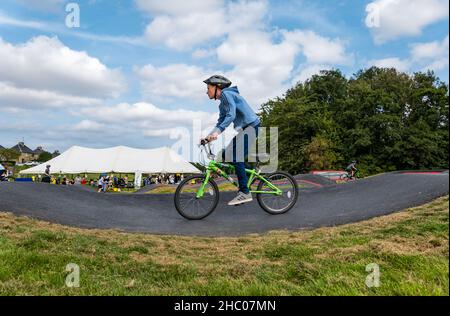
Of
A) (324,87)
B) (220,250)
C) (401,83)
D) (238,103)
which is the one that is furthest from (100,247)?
(324,87)

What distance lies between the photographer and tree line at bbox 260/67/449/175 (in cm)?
3409

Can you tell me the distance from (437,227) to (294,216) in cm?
388

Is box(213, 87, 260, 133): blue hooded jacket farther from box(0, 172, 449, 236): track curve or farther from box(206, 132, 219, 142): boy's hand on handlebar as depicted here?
box(0, 172, 449, 236): track curve

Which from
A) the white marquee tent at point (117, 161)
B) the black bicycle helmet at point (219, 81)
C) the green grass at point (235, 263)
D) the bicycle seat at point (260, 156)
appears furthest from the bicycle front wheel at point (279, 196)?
the white marquee tent at point (117, 161)

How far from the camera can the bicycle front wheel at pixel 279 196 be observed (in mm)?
7098

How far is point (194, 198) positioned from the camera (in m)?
6.94

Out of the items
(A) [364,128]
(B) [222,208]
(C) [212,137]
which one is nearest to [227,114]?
(C) [212,137]

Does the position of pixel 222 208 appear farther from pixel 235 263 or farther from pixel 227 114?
pixel 235 263

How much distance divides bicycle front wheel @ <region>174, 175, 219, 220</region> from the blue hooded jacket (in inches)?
57.7

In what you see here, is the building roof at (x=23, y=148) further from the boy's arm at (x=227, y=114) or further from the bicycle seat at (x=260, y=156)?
the boy's arm at (x=227, y=114)

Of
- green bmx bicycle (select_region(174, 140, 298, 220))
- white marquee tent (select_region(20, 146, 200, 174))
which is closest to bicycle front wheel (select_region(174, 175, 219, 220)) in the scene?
green bmx bicycle (select_region(174, 140, 298, 220))

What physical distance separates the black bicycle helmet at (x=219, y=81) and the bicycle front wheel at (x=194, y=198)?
1.88 m

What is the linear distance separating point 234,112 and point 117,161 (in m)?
28.3

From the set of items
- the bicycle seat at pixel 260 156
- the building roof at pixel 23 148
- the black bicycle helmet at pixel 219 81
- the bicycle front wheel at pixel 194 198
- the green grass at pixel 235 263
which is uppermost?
the building roof at pixel 23 148
